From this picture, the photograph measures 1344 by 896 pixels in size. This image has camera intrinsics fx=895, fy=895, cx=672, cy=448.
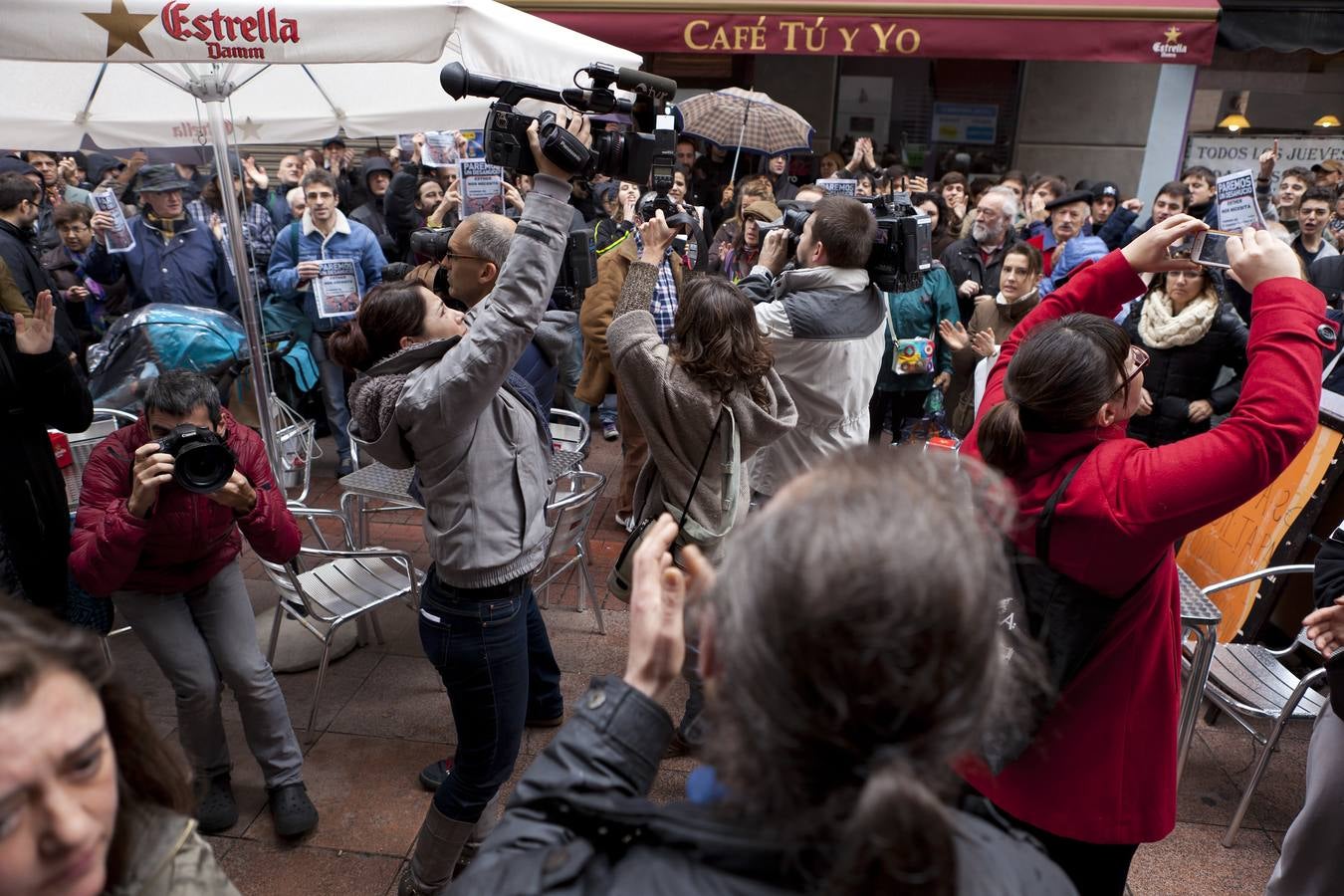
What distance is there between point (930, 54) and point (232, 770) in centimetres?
844

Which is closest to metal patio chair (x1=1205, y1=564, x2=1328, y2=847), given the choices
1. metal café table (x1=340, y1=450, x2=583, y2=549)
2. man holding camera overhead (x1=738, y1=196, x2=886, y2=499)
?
man holding camera overhead (x1=738, y1=196, x2=886, y2=499)

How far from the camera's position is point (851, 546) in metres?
0.83

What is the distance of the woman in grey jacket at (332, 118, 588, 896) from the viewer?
80.5 inches

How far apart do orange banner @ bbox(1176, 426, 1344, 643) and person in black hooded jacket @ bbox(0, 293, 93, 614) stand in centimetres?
426

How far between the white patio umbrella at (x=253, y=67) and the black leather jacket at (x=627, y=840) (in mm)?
2639

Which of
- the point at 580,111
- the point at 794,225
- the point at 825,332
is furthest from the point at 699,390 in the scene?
Answer: the point at 794,225

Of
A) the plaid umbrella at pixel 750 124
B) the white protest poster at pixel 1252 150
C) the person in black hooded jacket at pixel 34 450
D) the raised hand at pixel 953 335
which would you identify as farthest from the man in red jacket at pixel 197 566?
the white protest poster at pixel 1252 150

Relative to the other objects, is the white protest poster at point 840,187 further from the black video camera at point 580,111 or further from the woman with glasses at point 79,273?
the woman with glasses at point 79,273

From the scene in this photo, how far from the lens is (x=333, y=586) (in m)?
3.47

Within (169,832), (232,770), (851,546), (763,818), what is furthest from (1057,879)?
(232,770)

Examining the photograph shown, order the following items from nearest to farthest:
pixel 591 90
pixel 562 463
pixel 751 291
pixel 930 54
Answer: pixel 591 90
pixel 751 291
pixel 562 463
pixel 930 54

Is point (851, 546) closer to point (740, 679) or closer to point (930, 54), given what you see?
point (740, 679)

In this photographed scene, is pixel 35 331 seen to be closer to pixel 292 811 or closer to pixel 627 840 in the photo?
pixel 292 811

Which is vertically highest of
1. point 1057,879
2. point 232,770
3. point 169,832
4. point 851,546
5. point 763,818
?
point 851,546
